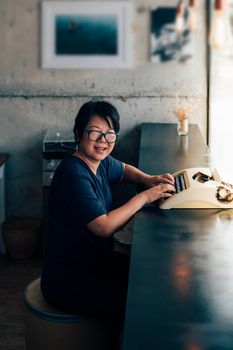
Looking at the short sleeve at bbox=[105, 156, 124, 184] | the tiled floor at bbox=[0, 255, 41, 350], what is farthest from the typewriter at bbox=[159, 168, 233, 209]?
the tiled floor at bbox=[0, 255, 41, 350]

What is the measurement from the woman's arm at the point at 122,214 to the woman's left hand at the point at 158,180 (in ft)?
0.45

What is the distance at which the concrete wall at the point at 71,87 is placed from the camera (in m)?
5.62

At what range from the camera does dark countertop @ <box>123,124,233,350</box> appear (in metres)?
1.69

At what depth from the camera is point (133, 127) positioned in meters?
5.76

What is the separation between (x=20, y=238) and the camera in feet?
18.0

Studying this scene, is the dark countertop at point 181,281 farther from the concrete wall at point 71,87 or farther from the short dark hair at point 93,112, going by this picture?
the concrete wall at point 71,87

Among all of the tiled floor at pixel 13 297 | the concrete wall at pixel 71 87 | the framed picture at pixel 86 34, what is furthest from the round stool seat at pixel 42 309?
the framed picture at pixel 86 34

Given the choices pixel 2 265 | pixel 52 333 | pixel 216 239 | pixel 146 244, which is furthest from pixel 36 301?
pixel 2 265

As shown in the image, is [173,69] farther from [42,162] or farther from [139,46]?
[42,162]

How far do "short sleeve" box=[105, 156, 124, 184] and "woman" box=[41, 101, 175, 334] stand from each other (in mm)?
433

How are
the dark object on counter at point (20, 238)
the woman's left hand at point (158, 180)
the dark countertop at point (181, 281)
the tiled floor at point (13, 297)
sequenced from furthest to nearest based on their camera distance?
1. the dark object on counter at point (20, 238)
2. the tiled floor at point (13, 297)
3. the woman's left hand at point (158, 180)
4. the dark countertop at point (181, 281)

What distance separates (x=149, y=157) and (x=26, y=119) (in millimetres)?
1854

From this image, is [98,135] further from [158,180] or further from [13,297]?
[13,297]

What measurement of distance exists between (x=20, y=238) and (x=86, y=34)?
1.92m
